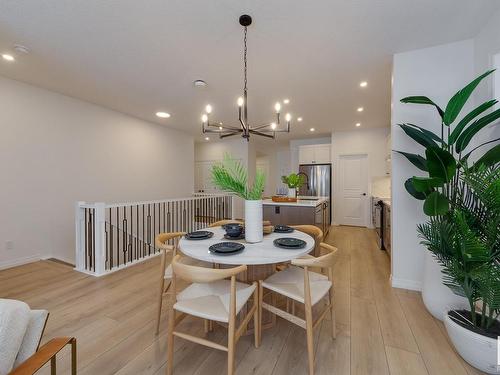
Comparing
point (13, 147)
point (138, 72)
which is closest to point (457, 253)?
point (138, 72)

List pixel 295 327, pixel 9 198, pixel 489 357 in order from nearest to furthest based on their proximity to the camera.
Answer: pixel 489 357, pixel 295 327, pixel 9 198

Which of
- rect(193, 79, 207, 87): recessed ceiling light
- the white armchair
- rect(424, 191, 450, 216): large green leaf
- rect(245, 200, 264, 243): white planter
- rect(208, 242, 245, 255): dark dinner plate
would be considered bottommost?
the white armchair

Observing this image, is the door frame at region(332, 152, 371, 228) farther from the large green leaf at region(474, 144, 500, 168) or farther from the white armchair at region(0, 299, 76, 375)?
the white armchair at region(0, 299, 76, 375)

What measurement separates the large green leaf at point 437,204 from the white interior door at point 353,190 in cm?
457

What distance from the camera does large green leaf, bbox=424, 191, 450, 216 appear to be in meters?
1.57

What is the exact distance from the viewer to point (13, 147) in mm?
3135

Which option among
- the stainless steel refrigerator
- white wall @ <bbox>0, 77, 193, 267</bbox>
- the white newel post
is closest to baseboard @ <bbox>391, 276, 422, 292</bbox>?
the stainless steel refrigerator

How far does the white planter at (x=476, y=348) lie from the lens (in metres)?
1.38

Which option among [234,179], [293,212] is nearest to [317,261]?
[234,179]

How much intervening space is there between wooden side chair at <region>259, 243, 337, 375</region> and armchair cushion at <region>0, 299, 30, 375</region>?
1270 millimetres

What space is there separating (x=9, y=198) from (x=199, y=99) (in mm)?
3070

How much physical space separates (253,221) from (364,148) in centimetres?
512

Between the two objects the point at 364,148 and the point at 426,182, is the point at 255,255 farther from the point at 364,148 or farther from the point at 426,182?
the point at 364,148

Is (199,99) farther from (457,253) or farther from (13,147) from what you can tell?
(457,253)
